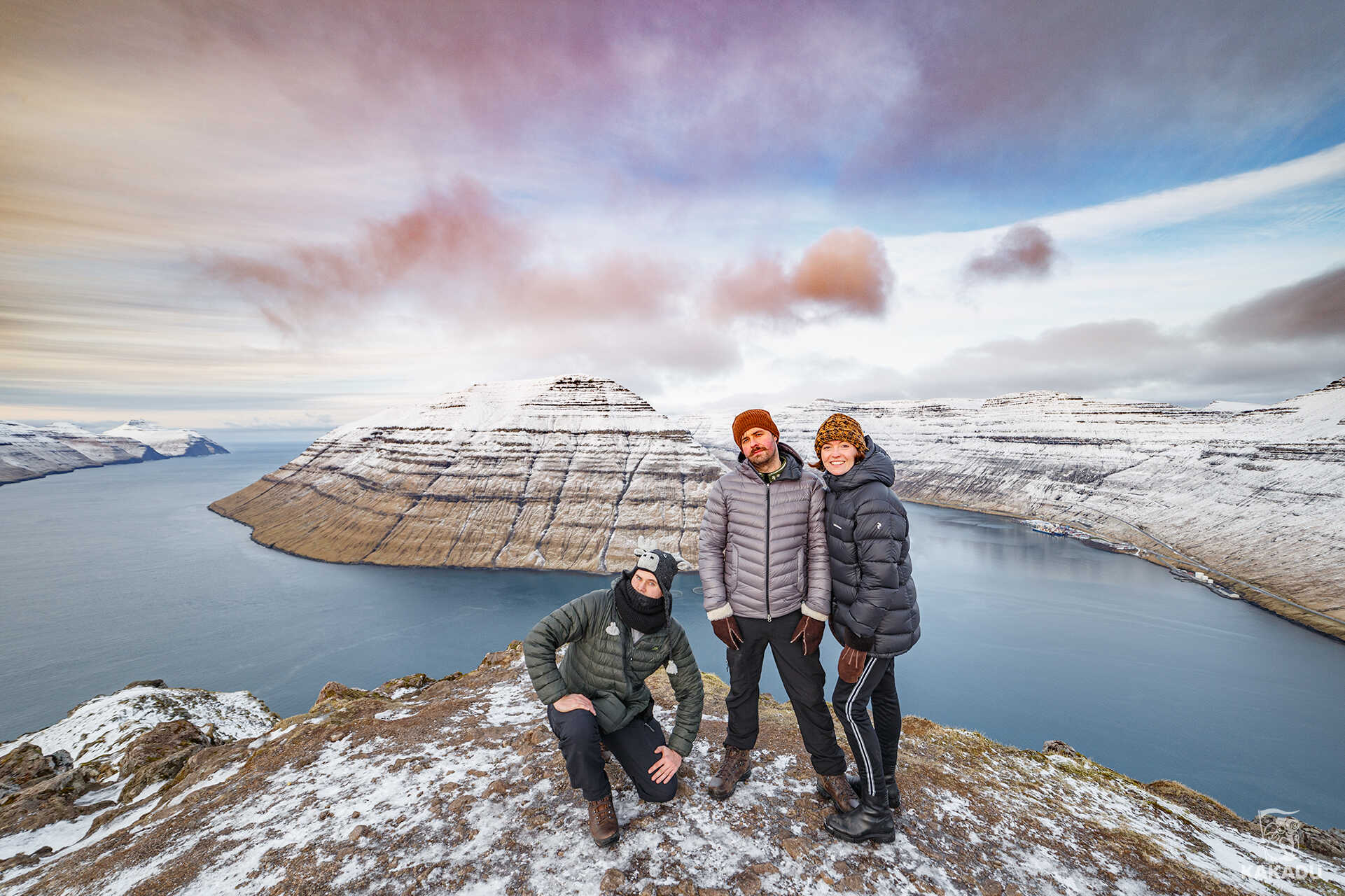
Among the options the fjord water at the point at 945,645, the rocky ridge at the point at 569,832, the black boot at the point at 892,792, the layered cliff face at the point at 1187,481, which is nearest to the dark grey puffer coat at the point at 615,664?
the rocky ridge at the point at 569,832

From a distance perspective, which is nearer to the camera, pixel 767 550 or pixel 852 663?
pixel 852 663

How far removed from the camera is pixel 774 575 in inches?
195

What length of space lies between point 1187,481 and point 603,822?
146 meters

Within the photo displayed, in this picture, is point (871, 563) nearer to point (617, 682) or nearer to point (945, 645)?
point (617, 682)

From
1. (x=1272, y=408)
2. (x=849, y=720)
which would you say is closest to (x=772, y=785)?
(x=849, y=720)

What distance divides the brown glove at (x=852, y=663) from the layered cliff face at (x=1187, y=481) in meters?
94.4

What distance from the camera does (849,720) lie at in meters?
4.66

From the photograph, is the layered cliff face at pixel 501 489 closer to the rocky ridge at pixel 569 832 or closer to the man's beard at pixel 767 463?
the rocky ridge at pixel 569 832

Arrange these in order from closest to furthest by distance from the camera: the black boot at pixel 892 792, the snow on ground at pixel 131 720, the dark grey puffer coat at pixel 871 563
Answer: the dark grey puffer coat at pixel 871 563, the black boot at pixel 892 792, the snow on ground at pixel 131 720

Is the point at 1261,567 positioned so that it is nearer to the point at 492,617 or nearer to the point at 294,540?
the point at 492,617

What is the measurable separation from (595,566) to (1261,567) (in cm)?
10400

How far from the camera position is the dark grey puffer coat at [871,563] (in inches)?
171

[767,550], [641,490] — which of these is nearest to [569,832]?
[767,550]

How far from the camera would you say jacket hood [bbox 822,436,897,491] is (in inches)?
177
